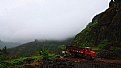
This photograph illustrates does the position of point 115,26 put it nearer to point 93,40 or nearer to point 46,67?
point 93,40

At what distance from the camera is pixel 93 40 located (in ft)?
295

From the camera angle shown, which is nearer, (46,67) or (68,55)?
(46,67)

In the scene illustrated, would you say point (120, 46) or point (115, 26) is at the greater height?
point (115, 26)

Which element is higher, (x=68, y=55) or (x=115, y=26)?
(x=115, y=26)

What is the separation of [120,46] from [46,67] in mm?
24531

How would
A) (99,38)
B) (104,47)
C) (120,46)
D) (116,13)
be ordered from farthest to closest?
(99,38) < (116,13) < (104,47) < (120,46)

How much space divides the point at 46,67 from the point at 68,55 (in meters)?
18.5

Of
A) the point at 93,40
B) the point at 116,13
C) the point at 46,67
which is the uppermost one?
the point at 116,13

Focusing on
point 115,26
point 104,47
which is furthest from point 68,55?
point 115,26


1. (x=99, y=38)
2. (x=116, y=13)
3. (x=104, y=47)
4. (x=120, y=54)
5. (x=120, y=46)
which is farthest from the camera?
(x=99, y=38)

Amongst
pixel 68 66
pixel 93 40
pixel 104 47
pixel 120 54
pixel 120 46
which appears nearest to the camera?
pixel 68 66

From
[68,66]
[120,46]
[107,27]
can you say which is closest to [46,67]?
[68,66]

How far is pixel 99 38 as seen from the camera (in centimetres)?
8406

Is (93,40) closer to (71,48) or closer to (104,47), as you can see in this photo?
(104,47)
